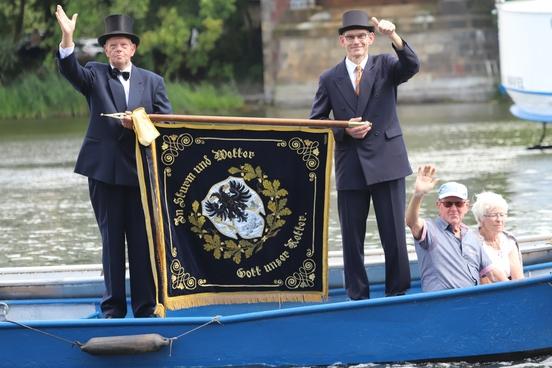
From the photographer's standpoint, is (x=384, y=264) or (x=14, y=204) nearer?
(x=384, y=264)

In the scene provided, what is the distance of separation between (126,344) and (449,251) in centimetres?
172

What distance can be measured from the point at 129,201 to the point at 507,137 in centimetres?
1566

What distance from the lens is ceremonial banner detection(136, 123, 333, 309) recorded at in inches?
316

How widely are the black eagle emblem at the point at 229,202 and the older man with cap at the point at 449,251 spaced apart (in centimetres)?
85

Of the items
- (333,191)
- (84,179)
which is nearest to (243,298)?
(333,191)

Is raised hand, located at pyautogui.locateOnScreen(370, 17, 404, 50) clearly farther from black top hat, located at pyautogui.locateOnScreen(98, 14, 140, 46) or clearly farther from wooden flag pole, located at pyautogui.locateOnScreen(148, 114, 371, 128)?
black top hat, located at pyautogui.locateOnScreen(98, 14, 140, 46)

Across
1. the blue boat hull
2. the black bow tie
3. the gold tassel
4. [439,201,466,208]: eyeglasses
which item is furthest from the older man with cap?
the black bow tie

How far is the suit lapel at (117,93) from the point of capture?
26.7 ft

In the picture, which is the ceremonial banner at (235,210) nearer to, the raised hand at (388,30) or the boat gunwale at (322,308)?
the boat gunwale at (322,308)

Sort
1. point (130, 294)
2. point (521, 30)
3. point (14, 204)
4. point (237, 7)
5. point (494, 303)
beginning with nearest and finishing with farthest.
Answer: point (494, 303), point (130, 294), point (14, 204), point (521, 30), point (237, 7)

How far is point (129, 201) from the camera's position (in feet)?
27.1

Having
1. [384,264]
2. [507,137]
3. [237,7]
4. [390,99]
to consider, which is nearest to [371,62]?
[390,99]

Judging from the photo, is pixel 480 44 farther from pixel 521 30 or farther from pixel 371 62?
pixel 371 62

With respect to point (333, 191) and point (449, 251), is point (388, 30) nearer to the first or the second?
point (449, 251)
